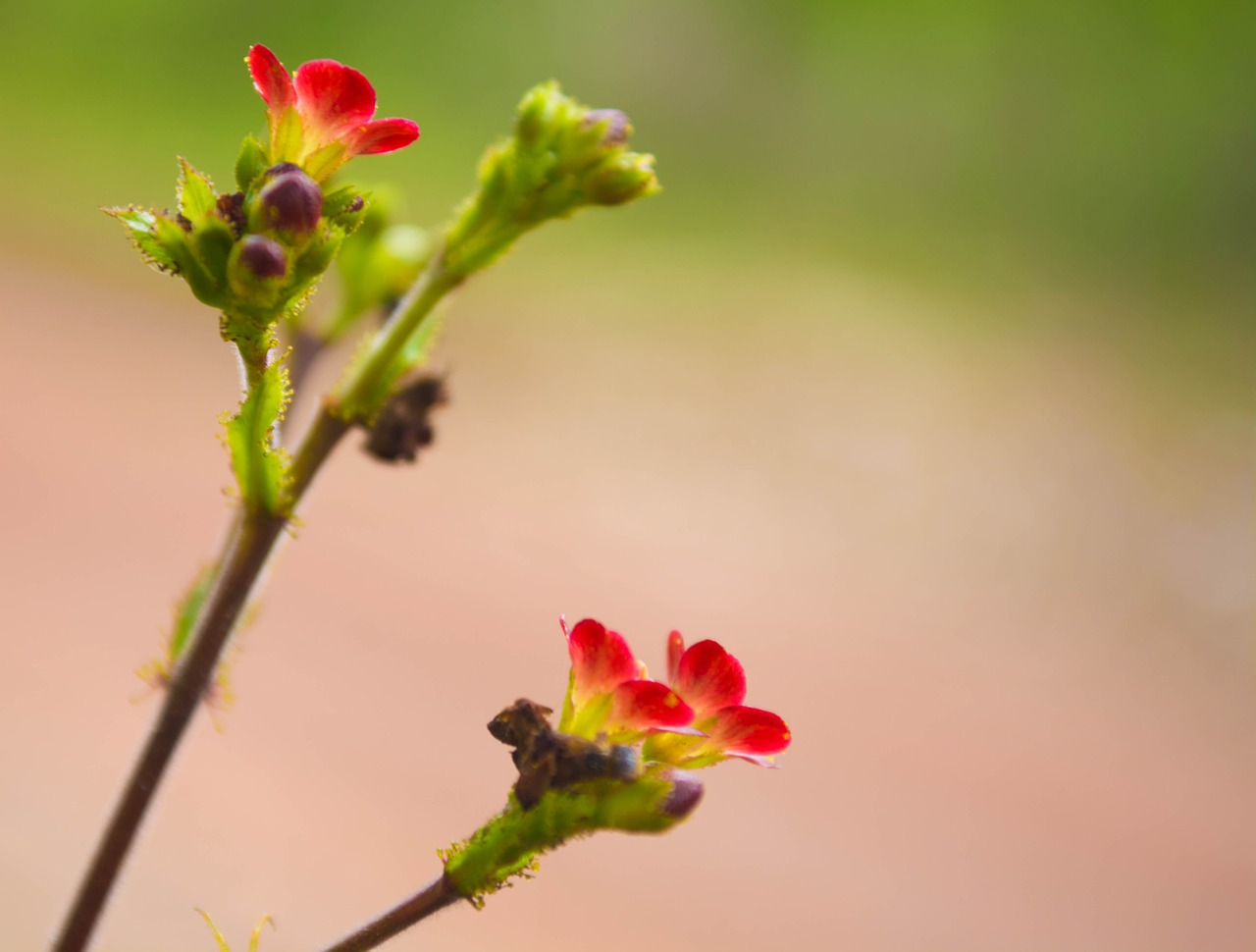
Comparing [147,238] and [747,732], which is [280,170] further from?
[747,732]

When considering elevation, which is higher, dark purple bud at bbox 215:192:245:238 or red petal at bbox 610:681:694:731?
dark purple bud at bbox 215:192:245:238

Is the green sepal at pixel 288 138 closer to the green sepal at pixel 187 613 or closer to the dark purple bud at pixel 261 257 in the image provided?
the dark purple bud at pixel 261 257

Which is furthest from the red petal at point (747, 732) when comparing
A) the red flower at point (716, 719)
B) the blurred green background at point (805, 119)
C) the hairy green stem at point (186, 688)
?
the blurred green background at point (805, 119)

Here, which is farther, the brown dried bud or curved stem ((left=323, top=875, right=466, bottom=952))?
the brown dried bud

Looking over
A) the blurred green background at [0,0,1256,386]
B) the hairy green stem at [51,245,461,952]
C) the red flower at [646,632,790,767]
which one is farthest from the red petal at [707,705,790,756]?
the blurred green background at [0,0,1256,386]

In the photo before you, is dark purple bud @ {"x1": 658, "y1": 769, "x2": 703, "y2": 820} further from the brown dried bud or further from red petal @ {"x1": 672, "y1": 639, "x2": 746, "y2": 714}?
the brown dried bud

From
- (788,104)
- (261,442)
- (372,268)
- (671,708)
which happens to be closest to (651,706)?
(671,708)

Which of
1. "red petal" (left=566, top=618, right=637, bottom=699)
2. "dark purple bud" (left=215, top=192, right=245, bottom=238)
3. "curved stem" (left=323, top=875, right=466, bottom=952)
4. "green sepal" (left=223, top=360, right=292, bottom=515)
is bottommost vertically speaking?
"curved stem" (left=323, top=875, right=466, bottom=952)

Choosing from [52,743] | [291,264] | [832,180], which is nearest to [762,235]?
[832,180]

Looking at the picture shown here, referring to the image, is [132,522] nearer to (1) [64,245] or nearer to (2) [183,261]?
(1) [64,245]
